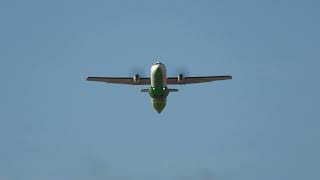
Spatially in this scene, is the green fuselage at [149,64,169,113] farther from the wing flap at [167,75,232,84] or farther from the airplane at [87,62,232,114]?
the wing flap at [167,75,232,84]

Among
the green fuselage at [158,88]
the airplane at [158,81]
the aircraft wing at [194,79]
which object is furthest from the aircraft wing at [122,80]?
the green fuselage at [158,88]

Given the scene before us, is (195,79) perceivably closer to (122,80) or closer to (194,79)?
(194,79)

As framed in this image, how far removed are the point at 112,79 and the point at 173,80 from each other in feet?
33.2

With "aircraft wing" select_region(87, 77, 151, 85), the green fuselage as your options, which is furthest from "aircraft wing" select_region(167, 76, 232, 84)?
the green fuselage

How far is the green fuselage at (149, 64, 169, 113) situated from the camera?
89375 mm

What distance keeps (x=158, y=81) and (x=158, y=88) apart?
4.39ft

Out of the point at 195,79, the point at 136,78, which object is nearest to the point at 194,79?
the point at 195,79

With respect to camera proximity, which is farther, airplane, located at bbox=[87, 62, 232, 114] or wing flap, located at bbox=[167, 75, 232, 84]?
wing flap, located at bbox=[167, 75, 232, 84]

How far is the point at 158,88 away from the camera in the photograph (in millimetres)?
91375

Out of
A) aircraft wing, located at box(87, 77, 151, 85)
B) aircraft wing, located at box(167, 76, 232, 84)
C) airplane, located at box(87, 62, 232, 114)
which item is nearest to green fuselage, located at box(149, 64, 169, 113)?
airplane, located at box(87, 62, 232, 114)

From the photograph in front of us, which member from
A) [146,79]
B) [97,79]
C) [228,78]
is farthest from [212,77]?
[97,79]

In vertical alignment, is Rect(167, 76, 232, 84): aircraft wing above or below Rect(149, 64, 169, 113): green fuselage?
above

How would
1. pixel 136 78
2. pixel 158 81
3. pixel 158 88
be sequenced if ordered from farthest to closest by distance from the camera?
pixel 136 78, pixel 158 88, pixel 158 81

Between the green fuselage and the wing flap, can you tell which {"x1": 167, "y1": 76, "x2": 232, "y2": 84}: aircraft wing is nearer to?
the wing flap
